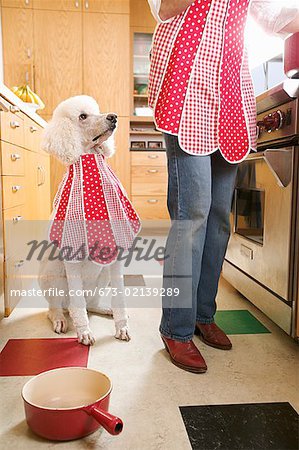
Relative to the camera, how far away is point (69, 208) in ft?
4.55

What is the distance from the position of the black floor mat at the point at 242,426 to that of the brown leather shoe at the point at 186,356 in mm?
190

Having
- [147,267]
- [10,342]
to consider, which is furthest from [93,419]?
[147,267]

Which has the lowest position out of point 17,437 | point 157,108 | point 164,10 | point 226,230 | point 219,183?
point 17,437

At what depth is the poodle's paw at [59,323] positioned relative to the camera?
4.91ft

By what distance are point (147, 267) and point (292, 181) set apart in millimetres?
1347

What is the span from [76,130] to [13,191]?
18.1 inches

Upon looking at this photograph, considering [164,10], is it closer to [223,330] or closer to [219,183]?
[219,183]

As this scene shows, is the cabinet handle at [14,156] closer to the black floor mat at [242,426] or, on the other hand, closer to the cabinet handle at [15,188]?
the cabinet handle at [15,188]

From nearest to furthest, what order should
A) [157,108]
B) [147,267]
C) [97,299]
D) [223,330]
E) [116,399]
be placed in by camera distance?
[116,399]
[157,108]
[223,330]
[97,299]
[147,267]

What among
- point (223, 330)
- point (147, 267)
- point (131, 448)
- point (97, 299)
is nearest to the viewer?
point (131, 448)

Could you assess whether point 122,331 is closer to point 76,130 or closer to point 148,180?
point 76,130

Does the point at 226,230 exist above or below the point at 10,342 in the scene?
above

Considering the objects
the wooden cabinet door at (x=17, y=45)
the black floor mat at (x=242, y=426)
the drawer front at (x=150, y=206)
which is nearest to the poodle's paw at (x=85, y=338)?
the black floor mat at (x=242, y=426)

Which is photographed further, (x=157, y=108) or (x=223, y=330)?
(x=223, y=330)
